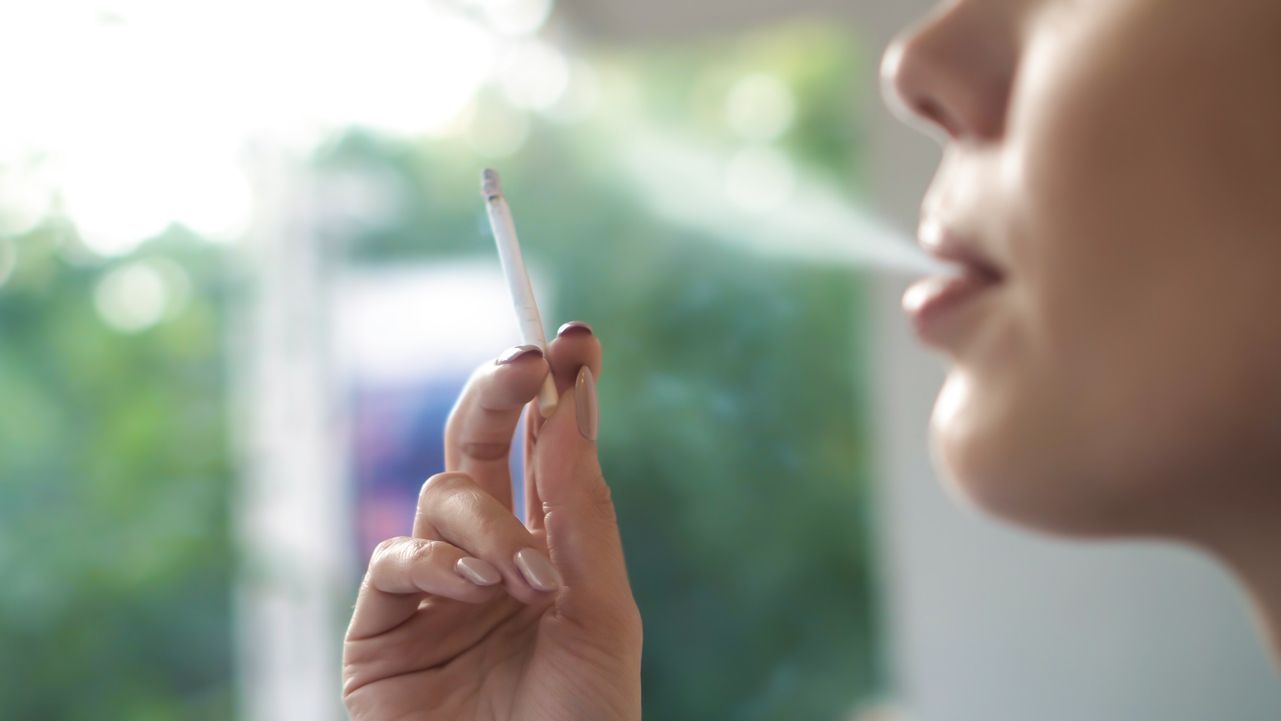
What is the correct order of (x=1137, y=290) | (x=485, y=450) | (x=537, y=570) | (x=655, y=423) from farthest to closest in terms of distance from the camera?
(x=655, y=423)
(x=485, y=450)
(x=537, y=570)
(x=1137, y=290)

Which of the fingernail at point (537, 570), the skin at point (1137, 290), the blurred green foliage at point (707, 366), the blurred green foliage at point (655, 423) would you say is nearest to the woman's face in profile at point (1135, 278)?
the skin at point (1137, 290)

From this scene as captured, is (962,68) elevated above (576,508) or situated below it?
above

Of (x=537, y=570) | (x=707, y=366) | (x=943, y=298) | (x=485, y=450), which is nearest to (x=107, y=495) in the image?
(x=707, y=366)

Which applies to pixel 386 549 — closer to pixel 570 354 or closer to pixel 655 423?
pixel 570 354

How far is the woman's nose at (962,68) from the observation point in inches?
17.8

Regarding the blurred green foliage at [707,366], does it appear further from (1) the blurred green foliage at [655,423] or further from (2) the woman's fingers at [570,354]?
(2) the woman's fingers at [570,354]

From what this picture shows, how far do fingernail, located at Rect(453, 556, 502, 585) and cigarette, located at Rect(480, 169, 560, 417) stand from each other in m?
0.09

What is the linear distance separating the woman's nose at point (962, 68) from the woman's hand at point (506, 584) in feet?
0.72

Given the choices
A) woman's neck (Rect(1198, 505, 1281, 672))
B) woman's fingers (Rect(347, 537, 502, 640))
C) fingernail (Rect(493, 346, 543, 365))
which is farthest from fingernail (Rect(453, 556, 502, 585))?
woman's neck (Rect(1198, 505, 1281, 672))

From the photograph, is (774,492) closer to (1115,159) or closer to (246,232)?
(246,232)

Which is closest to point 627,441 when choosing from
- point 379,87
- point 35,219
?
point 379,87

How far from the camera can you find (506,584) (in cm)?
50

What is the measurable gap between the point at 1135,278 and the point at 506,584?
1.04 ft

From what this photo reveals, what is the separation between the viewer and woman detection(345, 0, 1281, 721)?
1.24 feet
